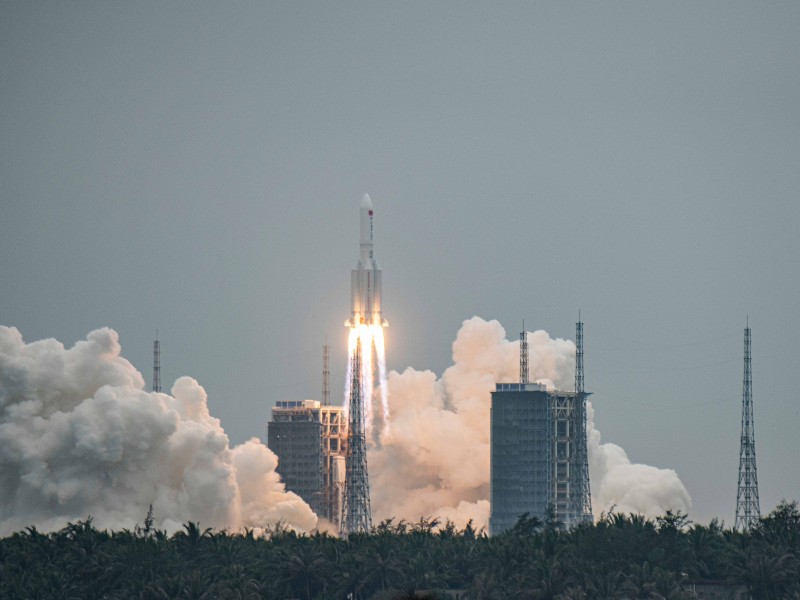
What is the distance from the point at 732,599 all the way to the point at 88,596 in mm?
48054

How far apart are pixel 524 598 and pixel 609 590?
6.22 m

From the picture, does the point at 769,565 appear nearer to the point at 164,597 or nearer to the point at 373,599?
the point at 373,599

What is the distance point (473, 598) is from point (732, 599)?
1946 cm

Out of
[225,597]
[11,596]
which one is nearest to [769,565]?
[225,597]

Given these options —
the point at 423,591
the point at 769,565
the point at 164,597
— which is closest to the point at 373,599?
the point at 423,591

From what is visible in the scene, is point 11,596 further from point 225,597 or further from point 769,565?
point 769,565

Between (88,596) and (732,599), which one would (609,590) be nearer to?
(732,599)

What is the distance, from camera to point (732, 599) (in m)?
199

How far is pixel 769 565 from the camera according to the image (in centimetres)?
19700

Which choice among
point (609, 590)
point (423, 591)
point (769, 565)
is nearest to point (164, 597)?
point (423, 591)

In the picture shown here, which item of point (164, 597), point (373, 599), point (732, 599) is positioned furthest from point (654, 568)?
point (164, 597)

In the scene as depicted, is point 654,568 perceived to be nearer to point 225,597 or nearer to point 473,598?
point 473,598

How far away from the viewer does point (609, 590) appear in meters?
194

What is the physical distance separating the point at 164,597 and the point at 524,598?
26158 mm
